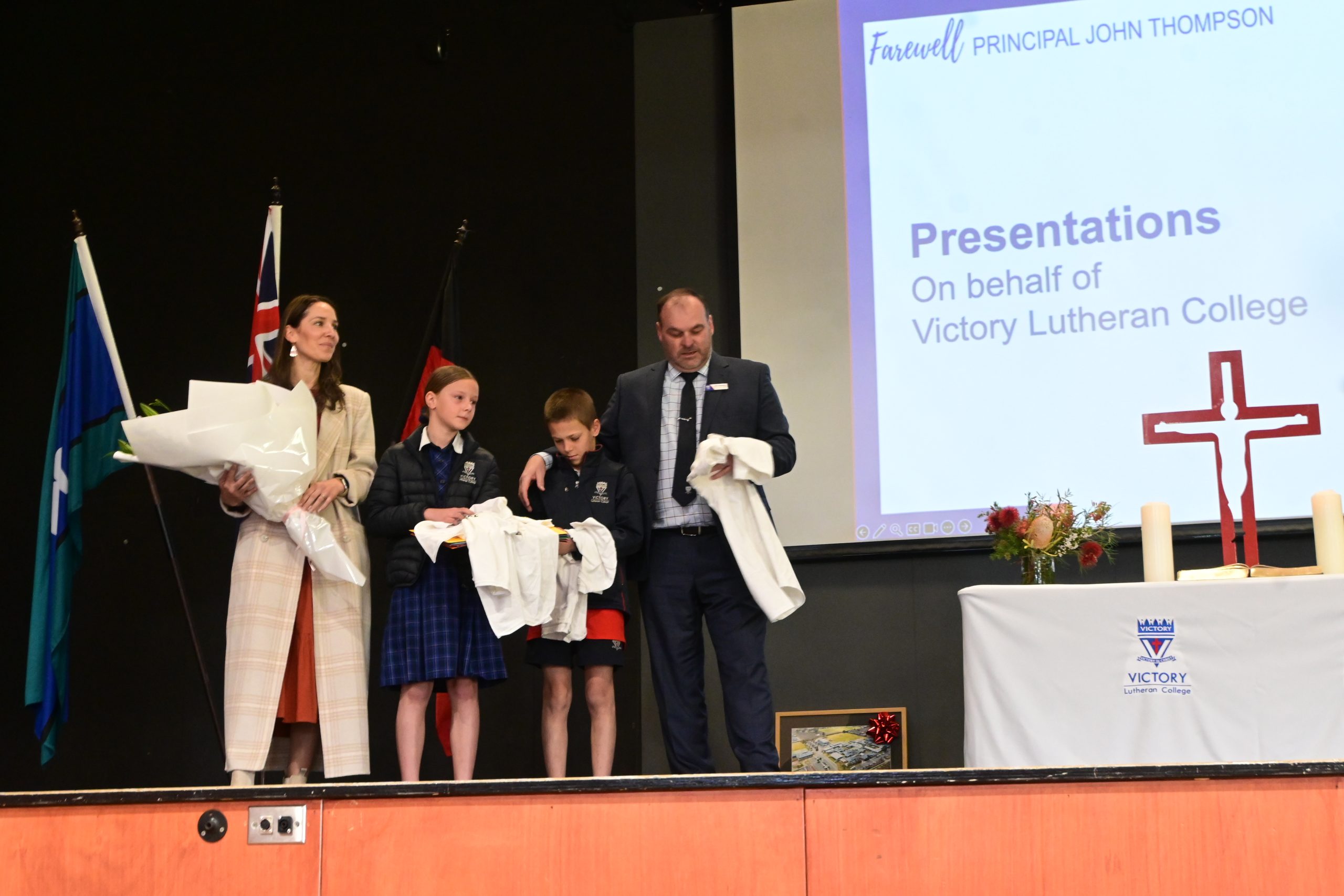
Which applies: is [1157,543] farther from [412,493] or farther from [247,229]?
[247,229]

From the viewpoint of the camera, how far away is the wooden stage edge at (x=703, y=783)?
1778 millimetres

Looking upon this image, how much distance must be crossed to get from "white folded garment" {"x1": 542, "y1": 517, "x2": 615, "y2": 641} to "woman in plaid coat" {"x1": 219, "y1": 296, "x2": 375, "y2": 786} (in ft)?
1.57

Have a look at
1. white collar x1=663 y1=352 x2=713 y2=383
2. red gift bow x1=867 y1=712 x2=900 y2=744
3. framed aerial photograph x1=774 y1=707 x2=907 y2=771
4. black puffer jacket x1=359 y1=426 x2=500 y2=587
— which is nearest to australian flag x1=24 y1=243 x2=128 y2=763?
black puffer jacket x1=359 y1=426 x2=500 y2=587

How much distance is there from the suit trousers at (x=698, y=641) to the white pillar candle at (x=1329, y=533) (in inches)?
52.4

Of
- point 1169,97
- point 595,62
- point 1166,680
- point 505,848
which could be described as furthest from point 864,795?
point 595,62

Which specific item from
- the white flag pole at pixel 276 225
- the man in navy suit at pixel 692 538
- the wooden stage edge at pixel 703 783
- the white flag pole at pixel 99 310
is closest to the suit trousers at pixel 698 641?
the man in navy suit at pixel 692 538

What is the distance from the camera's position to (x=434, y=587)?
3.09 meters

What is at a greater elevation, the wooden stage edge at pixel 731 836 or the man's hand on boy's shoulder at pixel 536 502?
the man's hand on boy's shoulder at pixel 536 502

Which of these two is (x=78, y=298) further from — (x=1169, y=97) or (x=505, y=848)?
(x=1169, y=97)

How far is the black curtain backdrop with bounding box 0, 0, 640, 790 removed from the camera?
450 cm

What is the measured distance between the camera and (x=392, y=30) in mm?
4832

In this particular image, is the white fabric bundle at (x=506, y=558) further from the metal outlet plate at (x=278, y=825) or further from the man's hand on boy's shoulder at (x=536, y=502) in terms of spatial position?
the metal outlet plate at (x=278, y=825)

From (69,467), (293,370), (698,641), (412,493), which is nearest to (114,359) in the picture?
(69,467)

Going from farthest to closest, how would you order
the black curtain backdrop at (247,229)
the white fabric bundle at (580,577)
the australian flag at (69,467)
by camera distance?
the black curtain backdrop at (247,229) < the australian flag at (69,467) < the white fabric bundle at (580,577)
